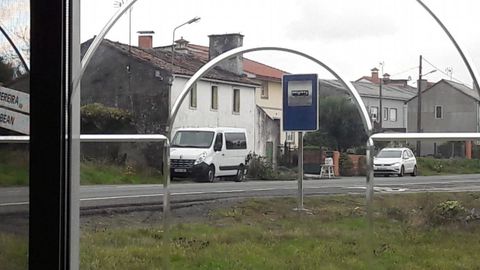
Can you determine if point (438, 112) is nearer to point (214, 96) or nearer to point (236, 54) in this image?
point (236, 54)

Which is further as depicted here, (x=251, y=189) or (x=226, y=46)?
(x=251, y=189)

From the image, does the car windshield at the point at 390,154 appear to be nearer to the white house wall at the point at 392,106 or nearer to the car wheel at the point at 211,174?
the white house wall at the point at 392,106

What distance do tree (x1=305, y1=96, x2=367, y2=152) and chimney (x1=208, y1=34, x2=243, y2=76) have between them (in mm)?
350

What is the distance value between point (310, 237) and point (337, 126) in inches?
18.4

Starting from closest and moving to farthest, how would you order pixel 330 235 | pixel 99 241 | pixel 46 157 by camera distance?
1. pixel 46 157
2. pixel 99 241
3. pixel 330 235

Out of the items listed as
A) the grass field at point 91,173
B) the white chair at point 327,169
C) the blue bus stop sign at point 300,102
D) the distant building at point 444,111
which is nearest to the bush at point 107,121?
the grass field at point 91,173

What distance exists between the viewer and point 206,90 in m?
2.38

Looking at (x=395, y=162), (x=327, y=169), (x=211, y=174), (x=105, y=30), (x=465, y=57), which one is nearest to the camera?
(x=465, y=57)

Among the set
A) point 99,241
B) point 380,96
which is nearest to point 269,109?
point 380,96

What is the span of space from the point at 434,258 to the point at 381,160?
41cm

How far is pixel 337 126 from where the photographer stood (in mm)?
2254

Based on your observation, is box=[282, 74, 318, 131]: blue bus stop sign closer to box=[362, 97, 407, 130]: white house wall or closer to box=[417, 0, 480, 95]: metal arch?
box=[362, 97, 407, 130]: white house wall

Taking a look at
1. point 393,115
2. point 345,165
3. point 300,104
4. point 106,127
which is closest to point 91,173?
point 106,127

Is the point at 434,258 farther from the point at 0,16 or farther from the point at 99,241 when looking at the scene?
the point at 0,16
